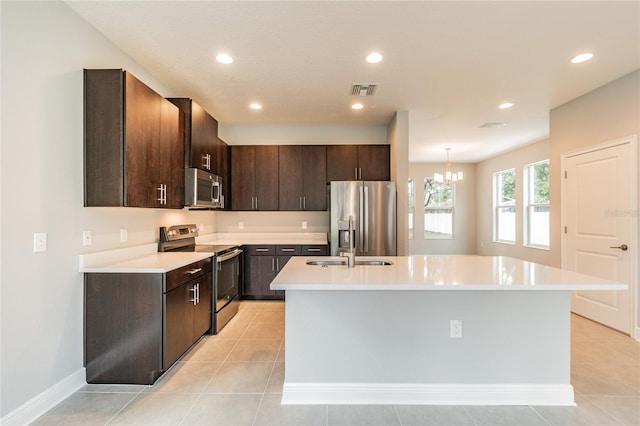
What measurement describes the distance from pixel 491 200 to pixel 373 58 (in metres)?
6.50

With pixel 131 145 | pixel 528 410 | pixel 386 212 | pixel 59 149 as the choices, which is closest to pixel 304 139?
pixel 386 212

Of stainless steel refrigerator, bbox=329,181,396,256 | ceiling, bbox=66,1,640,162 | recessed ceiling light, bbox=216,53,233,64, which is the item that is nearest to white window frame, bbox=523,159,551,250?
ceiling, bbox=66,1,640,162

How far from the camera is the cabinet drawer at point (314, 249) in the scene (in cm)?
453

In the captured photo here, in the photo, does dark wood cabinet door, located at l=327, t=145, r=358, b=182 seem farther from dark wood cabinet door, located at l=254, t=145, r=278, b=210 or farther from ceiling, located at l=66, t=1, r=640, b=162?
dark wood cabinet door, located at l=254, t=145, r=278, b=210

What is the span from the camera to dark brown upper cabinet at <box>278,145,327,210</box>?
488 cm

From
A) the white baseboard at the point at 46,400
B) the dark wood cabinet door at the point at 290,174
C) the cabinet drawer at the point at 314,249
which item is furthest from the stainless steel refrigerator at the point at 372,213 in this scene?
the white baseboard at the point at 46,400

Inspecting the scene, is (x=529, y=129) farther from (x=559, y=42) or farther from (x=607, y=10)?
(x=607, y=10)

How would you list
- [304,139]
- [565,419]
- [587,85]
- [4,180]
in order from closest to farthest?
[4,180], [565,419], [587,85], [304,139]

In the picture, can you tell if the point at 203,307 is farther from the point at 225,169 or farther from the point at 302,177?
the point at 302,177

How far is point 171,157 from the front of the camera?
9.86 feet

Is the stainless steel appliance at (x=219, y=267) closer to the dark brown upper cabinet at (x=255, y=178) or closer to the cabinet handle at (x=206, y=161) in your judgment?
the cabinet handle at (x=206, y=161)

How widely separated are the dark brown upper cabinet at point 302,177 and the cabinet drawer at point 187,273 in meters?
1.85

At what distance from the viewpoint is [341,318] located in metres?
2.13

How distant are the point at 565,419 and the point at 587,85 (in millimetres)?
3327
